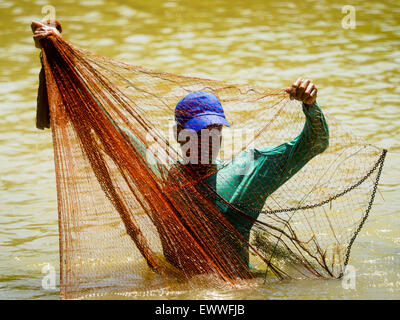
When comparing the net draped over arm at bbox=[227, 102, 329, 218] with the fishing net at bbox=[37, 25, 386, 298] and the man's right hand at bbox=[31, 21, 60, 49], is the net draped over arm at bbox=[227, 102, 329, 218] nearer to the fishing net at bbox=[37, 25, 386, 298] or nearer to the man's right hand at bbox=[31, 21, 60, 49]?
the fishing net at bbox=[37, 25, 386, 298]

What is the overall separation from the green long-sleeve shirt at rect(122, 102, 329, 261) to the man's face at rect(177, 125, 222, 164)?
93mm

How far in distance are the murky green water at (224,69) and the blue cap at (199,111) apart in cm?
86

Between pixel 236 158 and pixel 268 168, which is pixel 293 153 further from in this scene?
pixel 236 158

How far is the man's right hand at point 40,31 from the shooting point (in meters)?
2.96

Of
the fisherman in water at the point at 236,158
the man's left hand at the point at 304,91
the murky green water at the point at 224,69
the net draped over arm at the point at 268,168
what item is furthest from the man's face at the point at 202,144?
the murky green water at the point at 224,69

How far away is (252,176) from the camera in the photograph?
3.04 meters

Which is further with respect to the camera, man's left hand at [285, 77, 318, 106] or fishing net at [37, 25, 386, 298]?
fishing net at [37, 25, 386, 298]

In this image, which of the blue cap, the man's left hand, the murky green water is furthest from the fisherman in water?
the murky green water

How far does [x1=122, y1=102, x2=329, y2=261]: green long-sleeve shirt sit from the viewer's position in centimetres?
301

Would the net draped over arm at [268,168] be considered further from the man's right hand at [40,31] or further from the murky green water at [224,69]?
the man's right hand at [40,31]

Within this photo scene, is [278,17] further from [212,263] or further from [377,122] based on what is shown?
[212,263]

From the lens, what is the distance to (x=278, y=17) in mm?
9820

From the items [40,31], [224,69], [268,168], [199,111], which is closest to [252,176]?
[268,168]

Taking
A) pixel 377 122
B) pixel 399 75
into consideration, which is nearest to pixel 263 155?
pixel 377 122
